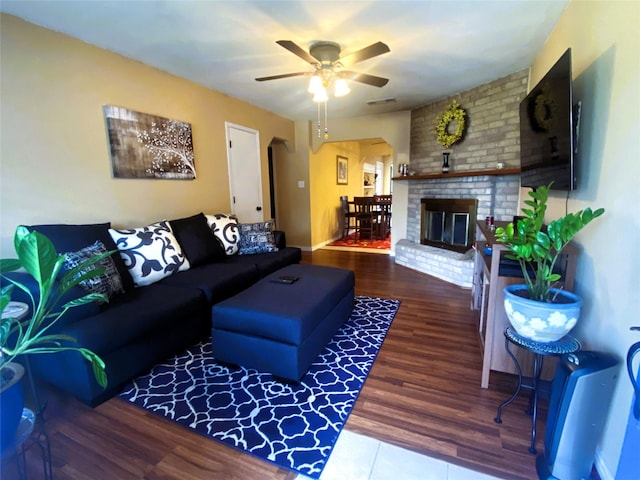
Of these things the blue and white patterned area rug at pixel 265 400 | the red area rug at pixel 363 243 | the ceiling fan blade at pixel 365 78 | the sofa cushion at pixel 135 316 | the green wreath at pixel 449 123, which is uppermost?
the ceiling fan blade at pixel 365 78

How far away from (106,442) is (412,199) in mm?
4544

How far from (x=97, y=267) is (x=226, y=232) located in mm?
1454

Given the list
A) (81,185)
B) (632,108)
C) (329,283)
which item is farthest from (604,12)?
(81,185)

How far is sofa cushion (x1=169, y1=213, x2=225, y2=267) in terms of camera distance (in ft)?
9.59

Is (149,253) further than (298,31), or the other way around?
(149,253)

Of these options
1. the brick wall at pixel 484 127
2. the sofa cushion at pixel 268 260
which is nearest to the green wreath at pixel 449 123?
the brick wall at pixel 484 127

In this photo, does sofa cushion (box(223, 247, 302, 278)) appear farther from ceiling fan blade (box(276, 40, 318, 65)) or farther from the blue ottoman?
ceiling fan blade (box(276, 40, 318, 65))

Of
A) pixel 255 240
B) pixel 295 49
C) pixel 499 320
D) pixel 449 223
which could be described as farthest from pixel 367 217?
pixel 499 320

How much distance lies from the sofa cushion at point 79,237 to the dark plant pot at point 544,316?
→ 2547 millimetres

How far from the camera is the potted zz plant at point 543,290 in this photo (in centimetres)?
126

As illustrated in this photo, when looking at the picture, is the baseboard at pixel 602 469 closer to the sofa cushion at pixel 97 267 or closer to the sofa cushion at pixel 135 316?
the sofa cushion at pixel 135 316

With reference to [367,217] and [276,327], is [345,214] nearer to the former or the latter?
[367,217]

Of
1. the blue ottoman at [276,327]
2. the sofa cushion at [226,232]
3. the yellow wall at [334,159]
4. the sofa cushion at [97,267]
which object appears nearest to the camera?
the blue ottoman at [276,327]

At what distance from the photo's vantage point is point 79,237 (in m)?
2.18
